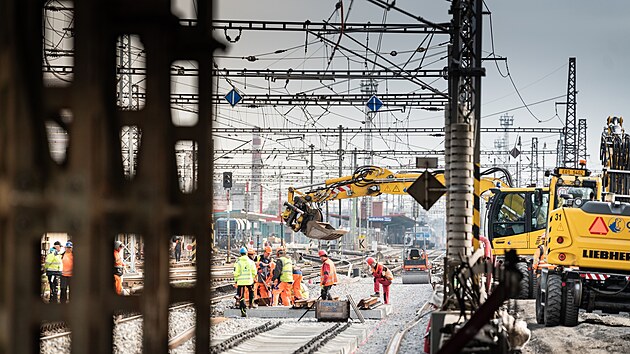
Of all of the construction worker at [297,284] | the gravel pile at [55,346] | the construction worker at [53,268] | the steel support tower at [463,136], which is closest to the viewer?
the steel support tower at [463,136]

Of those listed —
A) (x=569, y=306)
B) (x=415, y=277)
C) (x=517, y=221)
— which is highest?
(x=517, y=221)

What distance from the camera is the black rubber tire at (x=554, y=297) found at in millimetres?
15609

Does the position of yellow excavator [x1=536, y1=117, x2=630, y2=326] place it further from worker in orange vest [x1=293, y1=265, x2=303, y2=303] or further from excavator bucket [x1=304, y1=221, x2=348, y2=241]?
worker in orange vest [x1=293, y1=265, x2=303, y2=303]

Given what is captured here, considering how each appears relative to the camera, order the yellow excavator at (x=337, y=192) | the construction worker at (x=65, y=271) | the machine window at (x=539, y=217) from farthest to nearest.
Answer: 1. the machine window at (x=539, y=217)
2. the yellow excavator at (x=337, y=192)
3. the construction worker at (x=65, y=271)

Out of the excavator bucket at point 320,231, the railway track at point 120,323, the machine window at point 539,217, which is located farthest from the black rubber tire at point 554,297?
the machine window at point 539,217

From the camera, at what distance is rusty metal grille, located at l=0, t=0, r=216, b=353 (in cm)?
363

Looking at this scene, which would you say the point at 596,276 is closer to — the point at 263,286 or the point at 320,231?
the point at 320,231

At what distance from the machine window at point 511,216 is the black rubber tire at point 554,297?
7.76 m

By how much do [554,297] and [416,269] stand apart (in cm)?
2121

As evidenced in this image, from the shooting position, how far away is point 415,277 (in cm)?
3519

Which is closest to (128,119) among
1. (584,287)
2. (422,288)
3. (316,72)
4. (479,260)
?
(479,260)

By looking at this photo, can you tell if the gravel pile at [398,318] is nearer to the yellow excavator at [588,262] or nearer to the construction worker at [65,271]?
the yellow excavator at [588,262]

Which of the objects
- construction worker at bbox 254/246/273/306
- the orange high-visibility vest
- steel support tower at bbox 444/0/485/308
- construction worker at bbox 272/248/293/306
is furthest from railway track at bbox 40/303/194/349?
steel support tower at bbox 444/0/485/308

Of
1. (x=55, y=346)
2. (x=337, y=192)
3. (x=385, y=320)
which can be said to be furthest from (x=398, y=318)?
(x=55, y=346)
